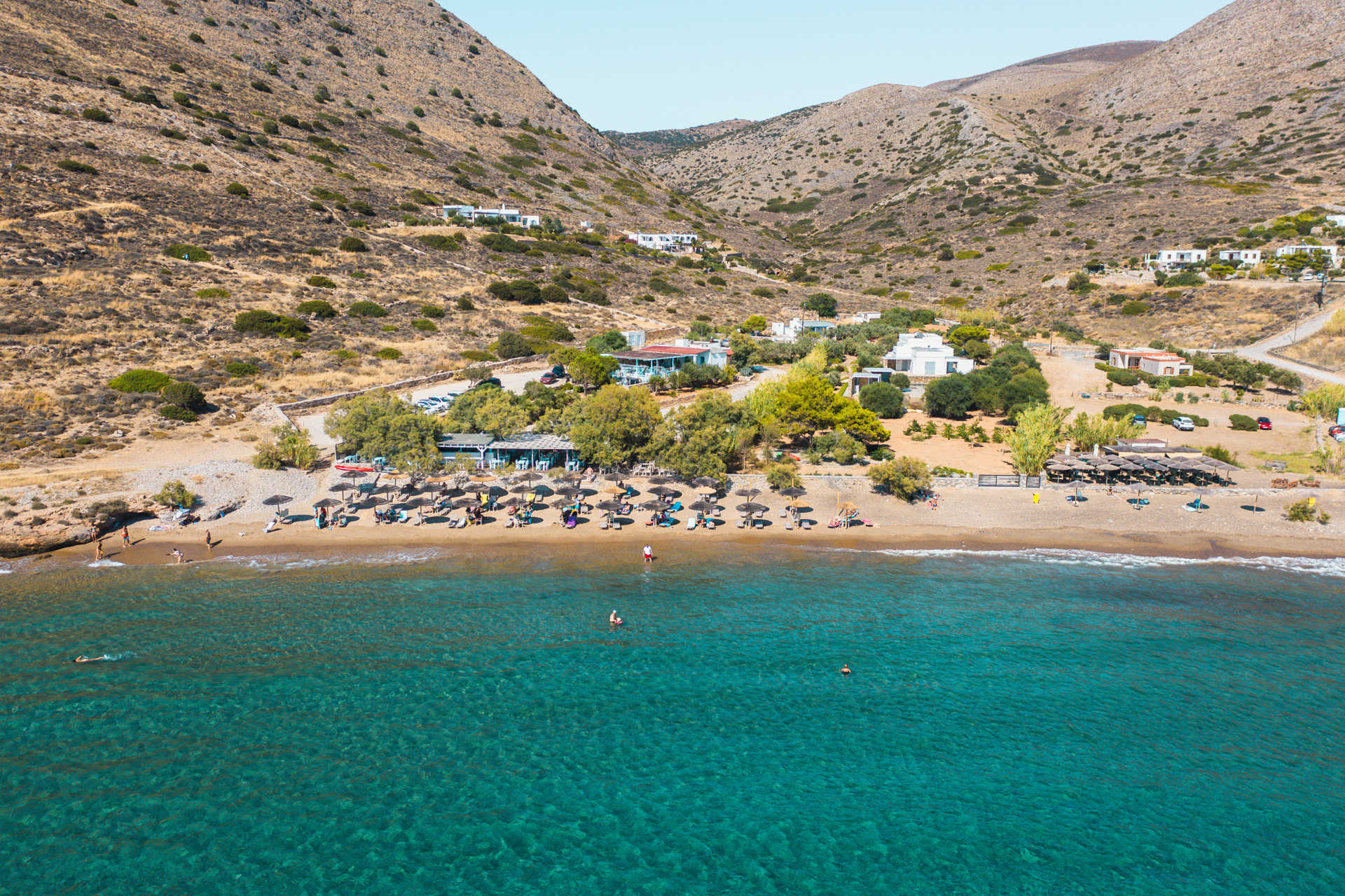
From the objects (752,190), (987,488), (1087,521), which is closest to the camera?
(1087,521)

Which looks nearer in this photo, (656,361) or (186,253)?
(656,361)

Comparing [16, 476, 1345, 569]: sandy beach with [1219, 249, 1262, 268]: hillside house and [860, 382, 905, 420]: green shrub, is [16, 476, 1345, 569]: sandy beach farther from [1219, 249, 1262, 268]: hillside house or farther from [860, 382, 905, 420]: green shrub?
[1219, 249, 1262, 268]: hillside house

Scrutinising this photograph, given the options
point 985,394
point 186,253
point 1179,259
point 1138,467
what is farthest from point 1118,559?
point 1179,259

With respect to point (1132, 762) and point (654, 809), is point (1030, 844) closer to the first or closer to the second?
point (1132, 762)

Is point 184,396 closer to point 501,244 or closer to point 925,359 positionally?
point 501,244

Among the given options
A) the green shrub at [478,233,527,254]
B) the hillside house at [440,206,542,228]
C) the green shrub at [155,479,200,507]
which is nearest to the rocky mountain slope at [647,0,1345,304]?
the hillside house at [440,206,542,228]

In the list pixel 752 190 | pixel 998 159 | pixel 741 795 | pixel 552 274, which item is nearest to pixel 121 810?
pixel 741 795
